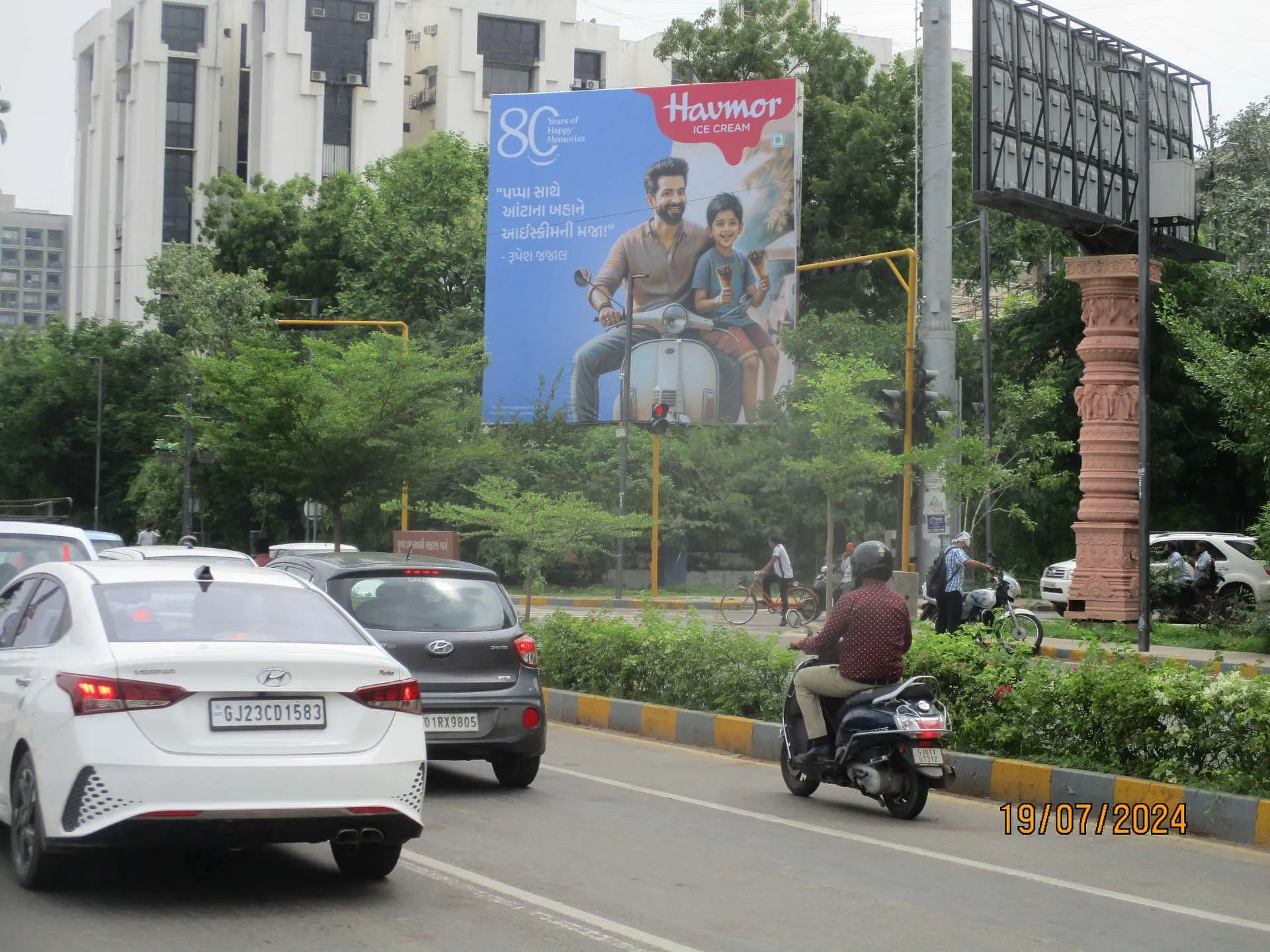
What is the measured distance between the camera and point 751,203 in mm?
40906

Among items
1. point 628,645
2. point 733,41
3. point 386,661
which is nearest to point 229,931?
point 386,661

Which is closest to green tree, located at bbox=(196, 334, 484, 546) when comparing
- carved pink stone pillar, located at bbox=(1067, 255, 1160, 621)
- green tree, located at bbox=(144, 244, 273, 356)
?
carved pink stone pillar, located at bbox=(1067, 255, 1160, 621)

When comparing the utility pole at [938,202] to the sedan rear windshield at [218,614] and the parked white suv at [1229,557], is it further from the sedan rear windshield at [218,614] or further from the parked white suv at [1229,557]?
the sedan rear windshield at [218,614]

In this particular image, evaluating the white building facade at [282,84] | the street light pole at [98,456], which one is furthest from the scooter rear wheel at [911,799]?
the white building facade at [282,84]

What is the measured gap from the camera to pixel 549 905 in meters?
6.48

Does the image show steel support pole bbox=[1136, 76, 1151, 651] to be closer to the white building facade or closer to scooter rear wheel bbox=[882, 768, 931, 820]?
scooter rear wheel bbox=[882, 768, 931, 820]

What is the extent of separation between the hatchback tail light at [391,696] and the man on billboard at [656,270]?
1363 inches

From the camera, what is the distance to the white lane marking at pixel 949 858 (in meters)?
6.74

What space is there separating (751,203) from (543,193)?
19.2 feet

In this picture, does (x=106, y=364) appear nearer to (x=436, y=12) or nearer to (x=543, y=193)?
(x=543, y=193)

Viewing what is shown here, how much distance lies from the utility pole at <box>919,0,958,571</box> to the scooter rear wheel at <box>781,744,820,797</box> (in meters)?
10.3

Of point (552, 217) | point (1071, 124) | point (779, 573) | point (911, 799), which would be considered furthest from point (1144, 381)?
point (552, 217)

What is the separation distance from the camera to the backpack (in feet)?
62.9
